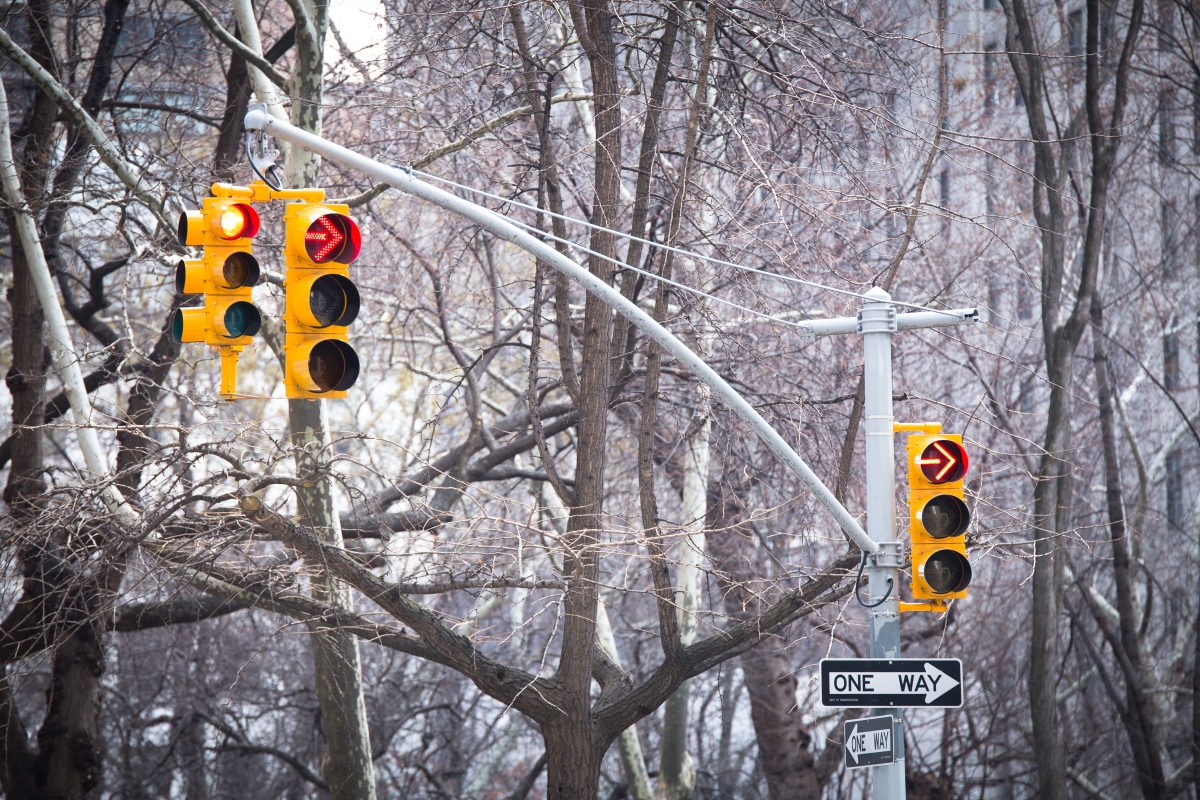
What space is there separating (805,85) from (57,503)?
891 cm

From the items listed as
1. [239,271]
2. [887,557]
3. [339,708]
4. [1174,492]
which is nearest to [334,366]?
[239,271]

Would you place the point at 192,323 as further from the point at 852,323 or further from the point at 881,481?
the point at 881,481

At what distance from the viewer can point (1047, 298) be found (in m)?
15.5

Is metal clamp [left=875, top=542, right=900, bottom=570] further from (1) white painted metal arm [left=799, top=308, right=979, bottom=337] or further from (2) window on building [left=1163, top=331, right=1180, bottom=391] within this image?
(2) window on building [left=1163, top=331, right=1180, bottom=391]

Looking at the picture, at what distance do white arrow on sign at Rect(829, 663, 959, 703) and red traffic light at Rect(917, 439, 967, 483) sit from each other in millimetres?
1254

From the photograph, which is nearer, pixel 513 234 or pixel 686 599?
pixel 513 234

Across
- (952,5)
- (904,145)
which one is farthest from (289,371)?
(952,5)

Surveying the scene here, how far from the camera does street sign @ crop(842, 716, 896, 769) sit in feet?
25.2

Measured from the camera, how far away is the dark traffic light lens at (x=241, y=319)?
5.75 metres

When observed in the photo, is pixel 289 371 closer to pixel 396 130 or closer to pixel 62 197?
pixel 62 197

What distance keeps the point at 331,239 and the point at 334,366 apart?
595 millimetres

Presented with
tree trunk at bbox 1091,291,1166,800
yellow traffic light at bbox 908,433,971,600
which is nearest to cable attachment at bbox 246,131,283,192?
yellow traffic light at bbox 908,433,971,600

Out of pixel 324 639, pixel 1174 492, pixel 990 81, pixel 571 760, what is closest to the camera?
pixel 571 760

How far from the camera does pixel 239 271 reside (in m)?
5.79
